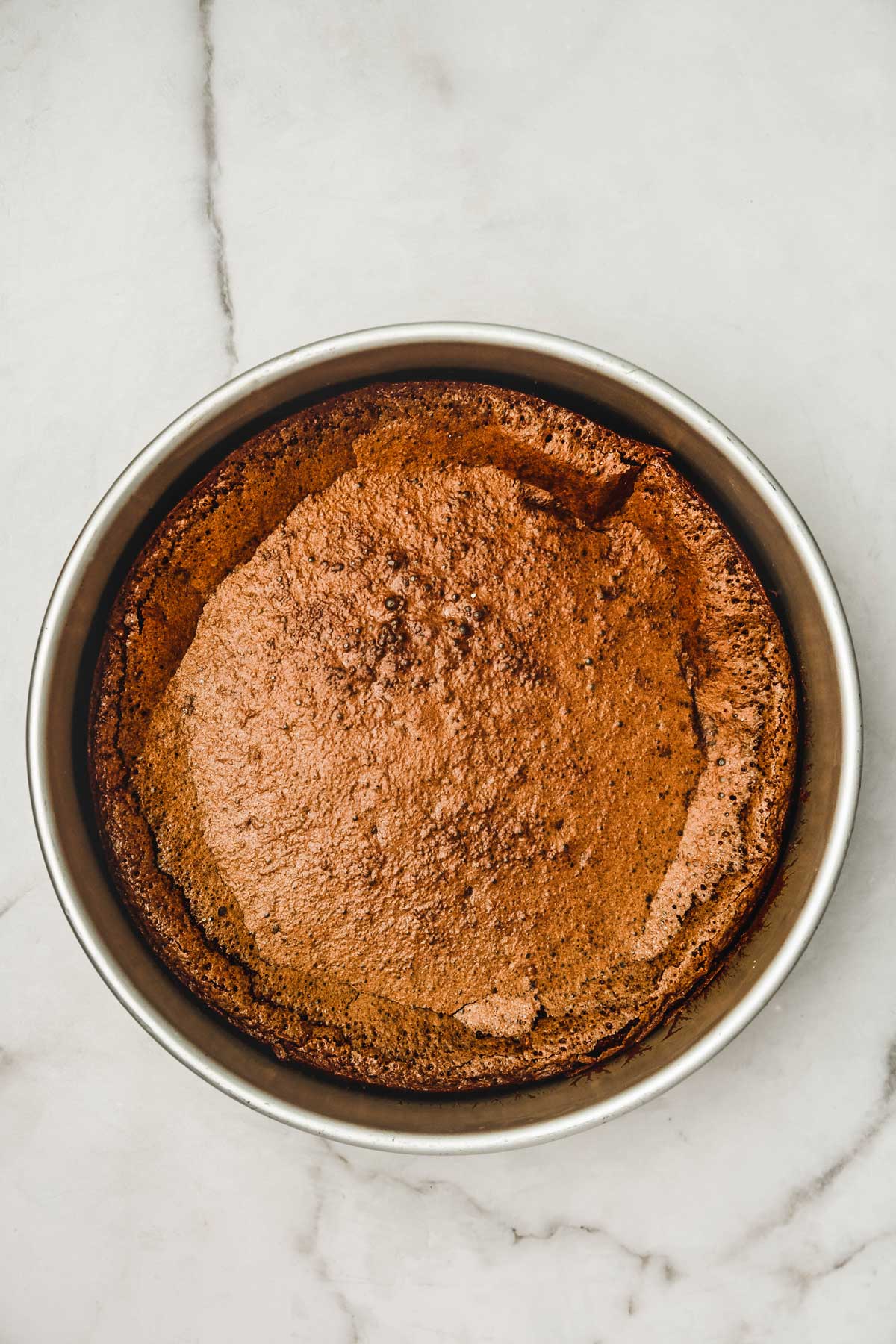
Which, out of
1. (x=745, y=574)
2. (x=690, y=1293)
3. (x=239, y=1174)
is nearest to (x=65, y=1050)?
(x=239, y=1174)

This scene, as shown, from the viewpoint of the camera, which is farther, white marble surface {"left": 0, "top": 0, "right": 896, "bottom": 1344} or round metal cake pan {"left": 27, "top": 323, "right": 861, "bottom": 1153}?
white marble surface {"left": 0, "top": 0, "right": 896, "bottom": 1344}

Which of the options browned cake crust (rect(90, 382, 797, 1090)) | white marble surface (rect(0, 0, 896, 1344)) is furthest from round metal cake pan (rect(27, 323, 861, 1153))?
white marble surface (rect(0, 0, 896, 1344))

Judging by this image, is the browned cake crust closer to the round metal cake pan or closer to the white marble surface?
the round metal cake pan

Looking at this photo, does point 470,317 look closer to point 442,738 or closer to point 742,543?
point 742,543

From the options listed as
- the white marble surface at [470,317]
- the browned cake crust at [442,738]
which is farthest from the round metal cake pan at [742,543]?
the white marble surface at [470,317]

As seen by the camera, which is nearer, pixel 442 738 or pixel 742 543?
pixel 442 738

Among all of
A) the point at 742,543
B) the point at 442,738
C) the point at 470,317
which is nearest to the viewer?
the point at 442,738

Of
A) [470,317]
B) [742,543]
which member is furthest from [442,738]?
[470,317]
